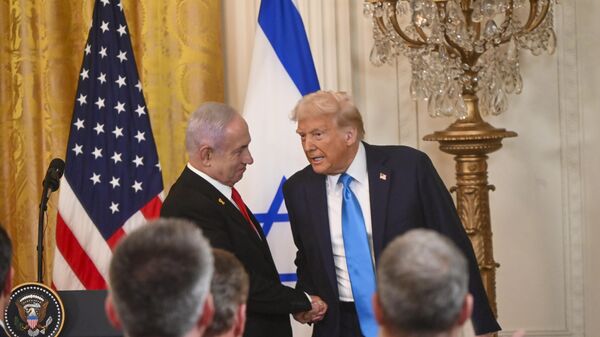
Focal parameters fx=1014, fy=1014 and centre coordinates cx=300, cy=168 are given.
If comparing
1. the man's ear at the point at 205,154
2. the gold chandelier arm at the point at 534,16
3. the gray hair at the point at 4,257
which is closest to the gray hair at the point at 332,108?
the man's ear at the point at 205,154

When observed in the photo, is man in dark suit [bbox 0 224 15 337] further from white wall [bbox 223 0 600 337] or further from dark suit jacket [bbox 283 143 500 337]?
white wall [bbox 223 0 600 337]

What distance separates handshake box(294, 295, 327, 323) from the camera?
409 cm

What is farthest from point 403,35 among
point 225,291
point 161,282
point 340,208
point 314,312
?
point 161,282

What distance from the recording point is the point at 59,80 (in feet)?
18.7

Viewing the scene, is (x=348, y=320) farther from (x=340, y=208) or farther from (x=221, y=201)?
(x=221, y=201)

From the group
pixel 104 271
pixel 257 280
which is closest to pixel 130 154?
pixel 104 271

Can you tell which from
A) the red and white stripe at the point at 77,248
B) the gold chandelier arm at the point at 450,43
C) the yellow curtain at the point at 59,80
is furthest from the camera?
the yellow curtain at the point at 59,80

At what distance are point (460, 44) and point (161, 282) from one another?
3131 millimetres

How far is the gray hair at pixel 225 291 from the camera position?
2252 mm

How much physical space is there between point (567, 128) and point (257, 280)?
2.49m

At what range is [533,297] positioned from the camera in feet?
19.1

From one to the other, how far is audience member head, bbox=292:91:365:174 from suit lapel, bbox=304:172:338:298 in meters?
0.09

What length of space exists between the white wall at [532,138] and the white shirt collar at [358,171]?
148 centimetres

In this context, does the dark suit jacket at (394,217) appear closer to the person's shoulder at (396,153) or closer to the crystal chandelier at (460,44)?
the person's shoulder at (396,153)
